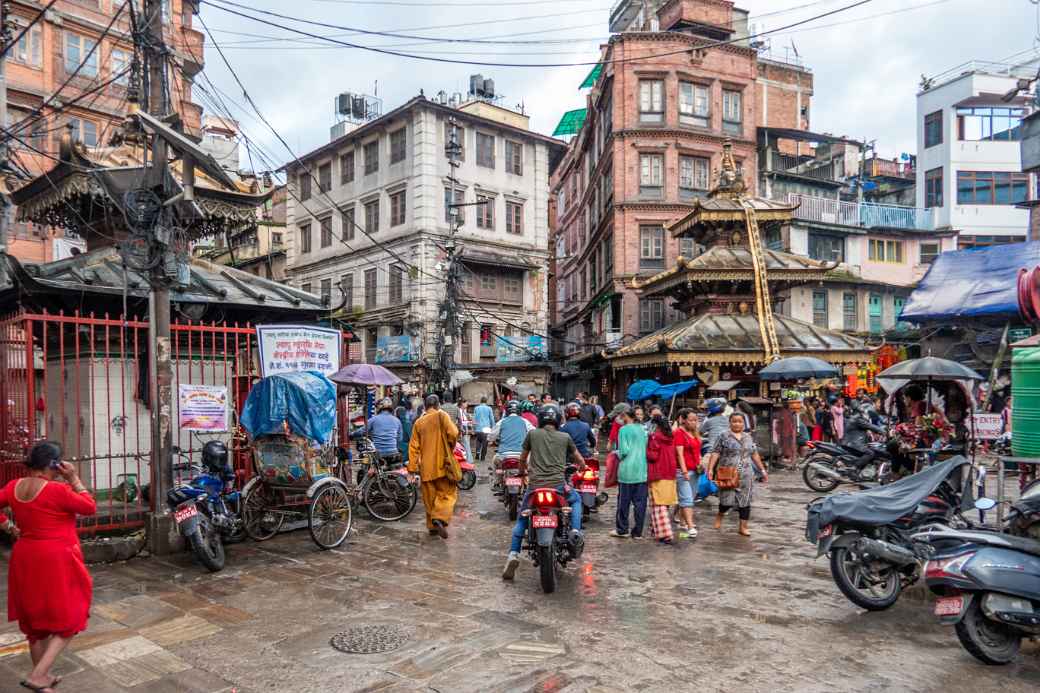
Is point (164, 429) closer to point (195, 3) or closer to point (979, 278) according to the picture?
point (195, 3)

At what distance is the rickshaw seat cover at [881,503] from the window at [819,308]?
93.3 ft

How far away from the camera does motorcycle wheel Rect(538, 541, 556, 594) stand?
7355mm

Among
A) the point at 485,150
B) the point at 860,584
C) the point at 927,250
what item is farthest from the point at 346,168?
the point at 860,584

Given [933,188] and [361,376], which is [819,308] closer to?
[933,188]

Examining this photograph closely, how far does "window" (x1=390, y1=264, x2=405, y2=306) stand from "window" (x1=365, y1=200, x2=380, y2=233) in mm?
3055

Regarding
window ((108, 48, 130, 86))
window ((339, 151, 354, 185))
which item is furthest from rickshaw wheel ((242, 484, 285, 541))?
window ((339, 151, 354, 185))

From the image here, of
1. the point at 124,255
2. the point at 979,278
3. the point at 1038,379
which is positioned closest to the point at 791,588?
the point at 1038,379

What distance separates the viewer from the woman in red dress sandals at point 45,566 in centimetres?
483

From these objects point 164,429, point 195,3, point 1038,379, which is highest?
point 195,3

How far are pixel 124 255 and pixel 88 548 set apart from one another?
140 inches

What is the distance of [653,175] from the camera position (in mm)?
34312

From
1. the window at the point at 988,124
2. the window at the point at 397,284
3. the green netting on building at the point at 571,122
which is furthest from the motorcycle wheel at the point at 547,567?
the green netting on building at the point at 571,122

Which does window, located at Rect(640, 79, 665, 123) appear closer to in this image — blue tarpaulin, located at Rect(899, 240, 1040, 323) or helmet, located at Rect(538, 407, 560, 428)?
blue tarpaulin, located at Rect(899, 240, 1040, 323)

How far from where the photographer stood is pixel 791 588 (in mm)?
7676
